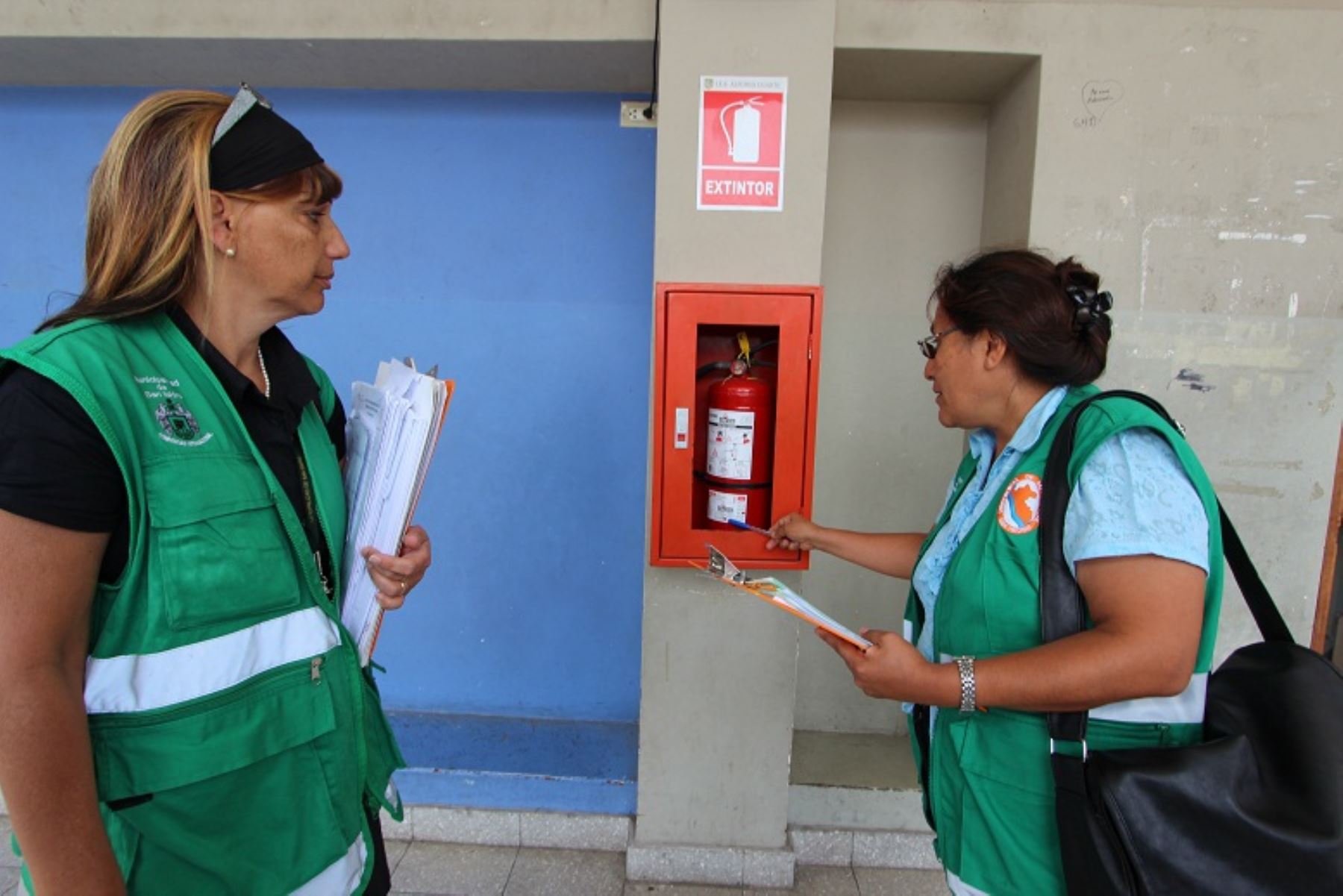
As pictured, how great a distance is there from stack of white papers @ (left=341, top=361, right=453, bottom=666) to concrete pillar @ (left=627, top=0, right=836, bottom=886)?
0.96 metres

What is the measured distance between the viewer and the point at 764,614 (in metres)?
2.12

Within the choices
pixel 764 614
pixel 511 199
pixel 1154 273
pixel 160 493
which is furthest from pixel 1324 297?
pixel 160 493

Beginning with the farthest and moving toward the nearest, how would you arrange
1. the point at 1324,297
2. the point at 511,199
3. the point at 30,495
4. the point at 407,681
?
the point at 407,681 < the point at 511,199 < the point at 1324,297 < the point at 30,495

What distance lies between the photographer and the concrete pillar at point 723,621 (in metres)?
1.88

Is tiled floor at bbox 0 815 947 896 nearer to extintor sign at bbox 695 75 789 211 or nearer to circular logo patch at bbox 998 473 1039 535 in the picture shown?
circular logo patch at bbox 998 473 1039 535

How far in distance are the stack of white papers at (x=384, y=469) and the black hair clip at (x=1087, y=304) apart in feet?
3.23

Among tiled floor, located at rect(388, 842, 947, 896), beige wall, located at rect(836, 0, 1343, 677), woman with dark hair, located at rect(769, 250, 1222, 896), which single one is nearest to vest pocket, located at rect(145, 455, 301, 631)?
woman with dark hair, located at rect(769, 250, 1222, 896)

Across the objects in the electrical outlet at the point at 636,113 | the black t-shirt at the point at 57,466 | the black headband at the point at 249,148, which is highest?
the electrical outlet at the point at 636,113

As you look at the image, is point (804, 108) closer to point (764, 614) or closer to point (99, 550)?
point (764, 614)

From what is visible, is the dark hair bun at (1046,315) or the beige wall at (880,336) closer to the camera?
the dark hair bun at (1046,315)

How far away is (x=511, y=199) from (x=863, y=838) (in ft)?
8.07

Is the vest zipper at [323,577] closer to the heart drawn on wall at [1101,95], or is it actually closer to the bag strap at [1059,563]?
the bag strap at [1059,563]

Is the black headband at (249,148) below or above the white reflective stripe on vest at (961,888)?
above

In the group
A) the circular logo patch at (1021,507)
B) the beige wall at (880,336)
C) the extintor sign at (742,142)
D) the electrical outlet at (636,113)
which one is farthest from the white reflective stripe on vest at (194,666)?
the electrical outlet at (636,113)
